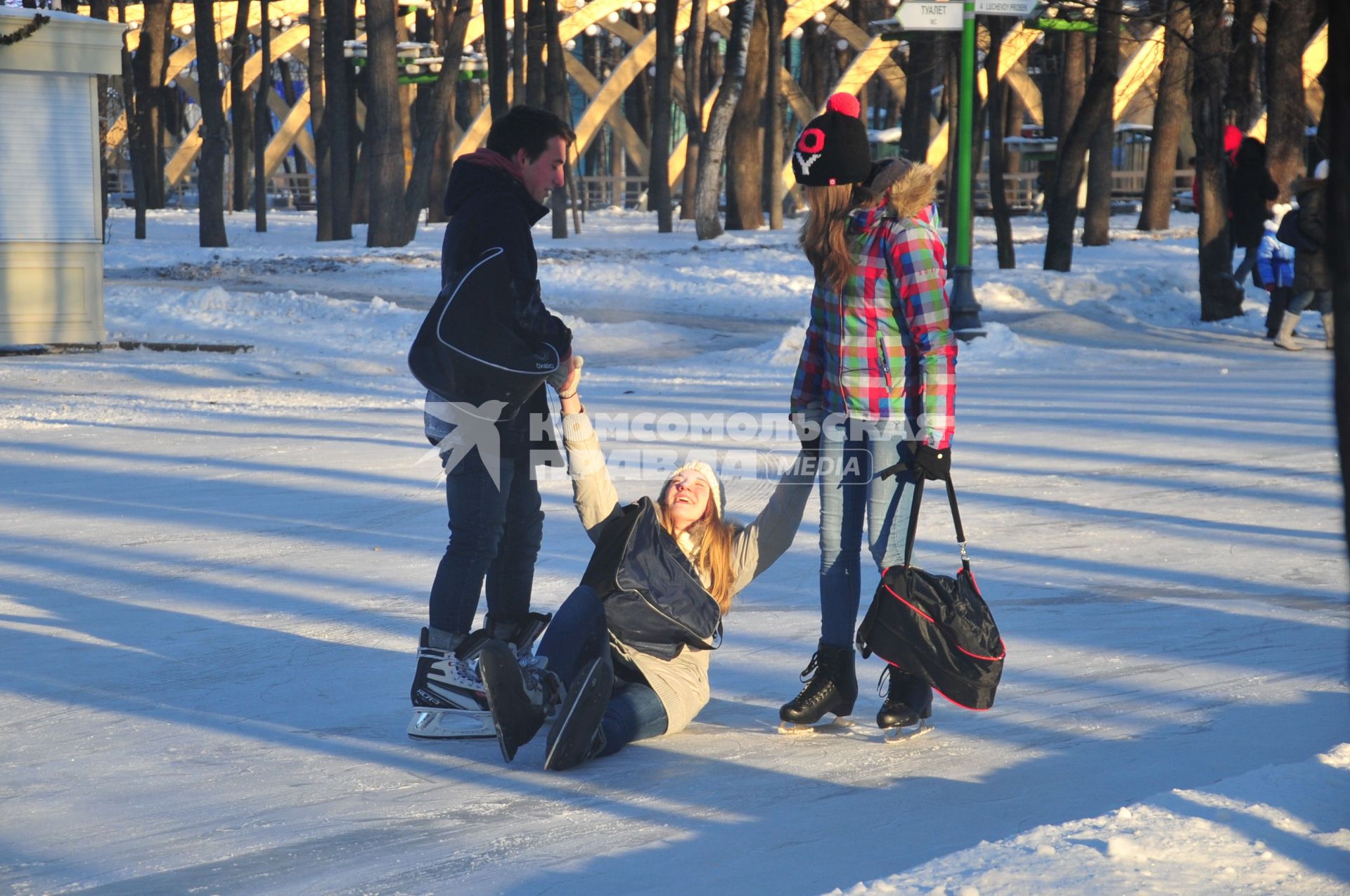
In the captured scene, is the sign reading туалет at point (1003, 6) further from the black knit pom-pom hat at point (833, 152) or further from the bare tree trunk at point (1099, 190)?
the bare tree trunk at point (1099, 190)

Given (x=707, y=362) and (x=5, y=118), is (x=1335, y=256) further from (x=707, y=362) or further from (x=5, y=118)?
(x=5, y=118)

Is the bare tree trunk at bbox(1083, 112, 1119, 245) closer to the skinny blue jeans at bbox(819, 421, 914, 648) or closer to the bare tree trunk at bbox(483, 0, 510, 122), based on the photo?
the bare tree trunk at bbox(483, 0, 510, 122)

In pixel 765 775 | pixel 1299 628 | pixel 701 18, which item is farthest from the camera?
pixel 701 18

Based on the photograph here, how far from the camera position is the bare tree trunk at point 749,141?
3095 cm

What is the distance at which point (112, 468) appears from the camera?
8.92m

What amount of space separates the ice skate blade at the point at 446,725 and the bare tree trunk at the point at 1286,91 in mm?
13421

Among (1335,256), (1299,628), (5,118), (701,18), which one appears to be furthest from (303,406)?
(701,18)

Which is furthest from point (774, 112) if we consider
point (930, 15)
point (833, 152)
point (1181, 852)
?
point (1181, 852)

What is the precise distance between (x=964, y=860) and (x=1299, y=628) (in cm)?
303

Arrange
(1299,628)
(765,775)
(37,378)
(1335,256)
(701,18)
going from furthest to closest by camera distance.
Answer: (701,18)
(37,378)
(1299,628)
(765,775)
(1335,256)

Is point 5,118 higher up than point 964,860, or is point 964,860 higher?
point 5,118

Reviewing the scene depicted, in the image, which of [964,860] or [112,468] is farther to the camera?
[112,468]

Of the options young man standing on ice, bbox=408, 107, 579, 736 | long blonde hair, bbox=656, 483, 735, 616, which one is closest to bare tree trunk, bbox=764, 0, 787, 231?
young man standing on ice, bbox=408, 107, 579, 736

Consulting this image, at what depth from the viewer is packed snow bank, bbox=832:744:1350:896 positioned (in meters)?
2.77
